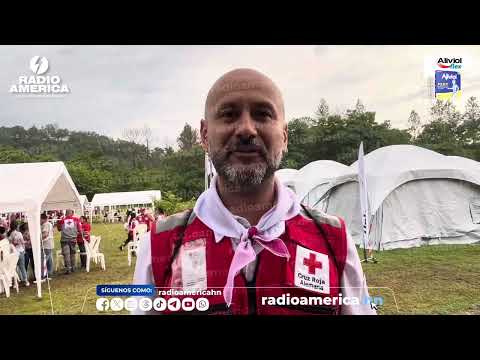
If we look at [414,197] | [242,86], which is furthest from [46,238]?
[414,197]

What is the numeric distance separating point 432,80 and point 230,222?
1692 mm

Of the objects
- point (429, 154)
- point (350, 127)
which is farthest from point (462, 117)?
point (350, 127)

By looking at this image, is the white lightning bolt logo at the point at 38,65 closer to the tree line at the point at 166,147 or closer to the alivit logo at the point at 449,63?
the tree line at the point at 166,147

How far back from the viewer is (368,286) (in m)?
2.64

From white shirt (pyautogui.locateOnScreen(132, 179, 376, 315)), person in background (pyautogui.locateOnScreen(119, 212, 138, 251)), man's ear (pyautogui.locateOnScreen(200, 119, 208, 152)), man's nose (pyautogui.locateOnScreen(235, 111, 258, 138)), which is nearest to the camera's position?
man's nose (pyautogui.locateOnScreen(235, 111, 258, 138))

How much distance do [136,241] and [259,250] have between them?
77 cm

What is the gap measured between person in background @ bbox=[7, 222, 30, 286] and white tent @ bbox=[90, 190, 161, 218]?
21.4 inches

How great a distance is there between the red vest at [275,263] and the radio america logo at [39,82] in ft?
3.93

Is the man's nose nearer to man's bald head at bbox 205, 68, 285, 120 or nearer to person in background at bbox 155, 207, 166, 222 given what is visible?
man's bald head at bbox 205, 68, 285, 120

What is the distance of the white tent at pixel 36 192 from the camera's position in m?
2.70

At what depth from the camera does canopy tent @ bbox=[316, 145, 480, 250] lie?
2.73 meters

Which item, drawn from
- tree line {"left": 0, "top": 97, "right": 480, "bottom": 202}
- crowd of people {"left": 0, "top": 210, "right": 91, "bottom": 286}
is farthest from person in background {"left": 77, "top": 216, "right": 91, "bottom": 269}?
tree line {"left": 0, "top": 97, "right": 480, "bottom": 202}

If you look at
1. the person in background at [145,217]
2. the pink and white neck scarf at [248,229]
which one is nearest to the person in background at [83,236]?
the person in background at [145,217]

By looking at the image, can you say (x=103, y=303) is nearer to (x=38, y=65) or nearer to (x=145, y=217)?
(x=145, y=217)
